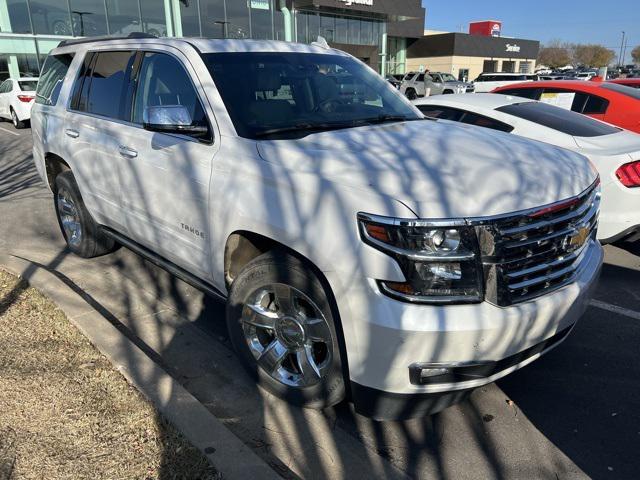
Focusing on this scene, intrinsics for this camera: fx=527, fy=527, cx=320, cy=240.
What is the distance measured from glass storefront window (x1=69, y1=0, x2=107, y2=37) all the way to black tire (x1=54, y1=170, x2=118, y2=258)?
2394 cm

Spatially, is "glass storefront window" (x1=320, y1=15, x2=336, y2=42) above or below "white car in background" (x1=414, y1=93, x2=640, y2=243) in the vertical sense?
above

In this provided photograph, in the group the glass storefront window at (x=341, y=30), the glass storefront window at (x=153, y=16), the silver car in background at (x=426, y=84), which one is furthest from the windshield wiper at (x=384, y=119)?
the glass storefront window at (x=341, y=30)

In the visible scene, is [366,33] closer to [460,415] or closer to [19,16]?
[19,16]

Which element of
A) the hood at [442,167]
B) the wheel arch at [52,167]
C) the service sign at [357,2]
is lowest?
the wheel arch at [52,167]

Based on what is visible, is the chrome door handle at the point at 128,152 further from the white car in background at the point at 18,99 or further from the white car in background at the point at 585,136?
the white car in background at the point at 18,99

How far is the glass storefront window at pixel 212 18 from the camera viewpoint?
30.4 meters

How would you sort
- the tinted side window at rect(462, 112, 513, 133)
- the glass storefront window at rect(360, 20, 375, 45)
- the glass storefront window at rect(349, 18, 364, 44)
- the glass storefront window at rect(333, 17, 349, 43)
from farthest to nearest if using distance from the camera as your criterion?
the glass storefront window at rect(360, 20, 375, 45) → the glass storefront window at rect(349, 18, 364, 44) → the glass storefront window at rect(333, 17, 349, 43) → the tinted side window at rect(462, 112, 513, 133)

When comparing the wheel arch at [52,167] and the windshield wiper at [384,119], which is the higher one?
the windshield wiper at [384,119]

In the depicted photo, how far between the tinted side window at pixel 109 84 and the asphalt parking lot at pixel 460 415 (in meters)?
1.55

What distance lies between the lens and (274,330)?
298 centimetres

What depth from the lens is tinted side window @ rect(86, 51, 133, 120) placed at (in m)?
4.07

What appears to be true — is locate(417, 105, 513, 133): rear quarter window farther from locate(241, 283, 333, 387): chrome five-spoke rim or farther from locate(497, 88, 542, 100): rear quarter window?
locate(241, 283, 333, 387): chrome five-spoke rim

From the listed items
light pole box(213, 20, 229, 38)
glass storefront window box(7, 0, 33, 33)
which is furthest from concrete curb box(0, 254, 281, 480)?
light pole box(213, 20, 229, 38)

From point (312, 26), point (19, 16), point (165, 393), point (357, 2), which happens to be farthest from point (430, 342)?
point (357, 2)
